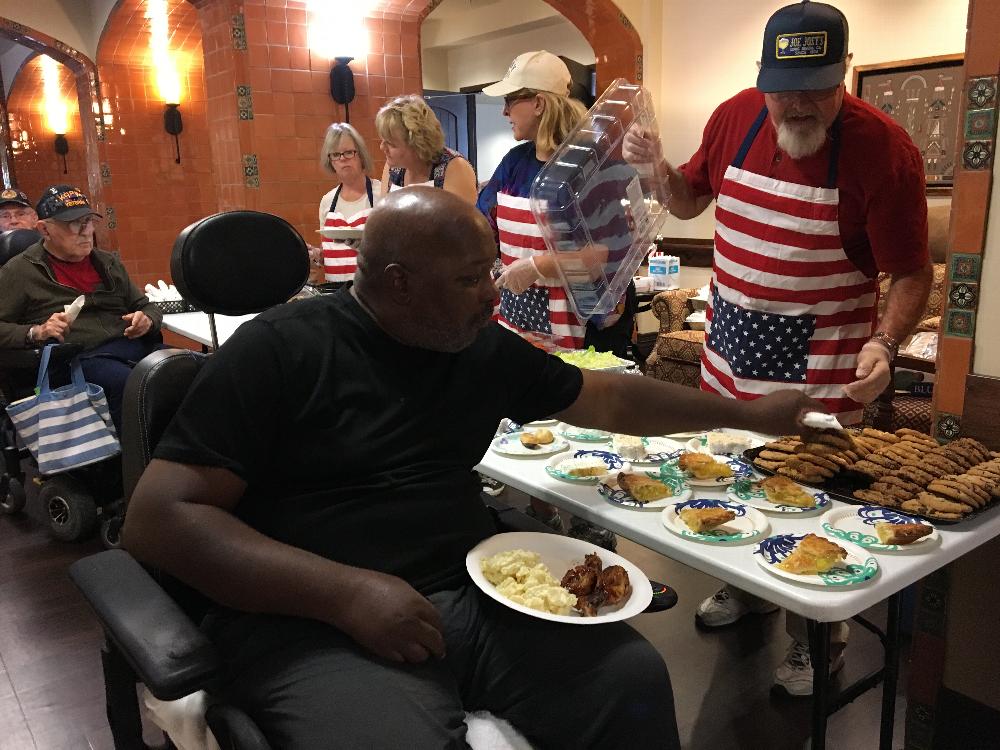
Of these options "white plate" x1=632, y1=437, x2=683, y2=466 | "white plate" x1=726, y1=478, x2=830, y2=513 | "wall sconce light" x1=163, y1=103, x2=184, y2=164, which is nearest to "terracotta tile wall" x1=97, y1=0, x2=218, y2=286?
"wall sconce light" x1=163, y1=103, x2=184, y2=164

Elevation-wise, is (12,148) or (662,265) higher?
(12,148)

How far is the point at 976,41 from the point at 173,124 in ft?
26.1

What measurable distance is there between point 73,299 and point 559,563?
309 cm

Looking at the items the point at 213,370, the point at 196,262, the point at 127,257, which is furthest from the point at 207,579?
the point at 127,257

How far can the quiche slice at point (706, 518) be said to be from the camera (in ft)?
4.86

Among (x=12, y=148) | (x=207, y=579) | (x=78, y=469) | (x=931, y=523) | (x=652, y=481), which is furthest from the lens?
(x=12, y=148)

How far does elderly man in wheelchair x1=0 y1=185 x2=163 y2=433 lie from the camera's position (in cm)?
358

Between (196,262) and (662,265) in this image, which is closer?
(196,262)

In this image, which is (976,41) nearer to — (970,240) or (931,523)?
(970,240)

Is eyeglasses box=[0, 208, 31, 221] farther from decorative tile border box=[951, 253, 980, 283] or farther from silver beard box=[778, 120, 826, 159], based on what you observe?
decorative tile border box=[951, 253, 980, 283]

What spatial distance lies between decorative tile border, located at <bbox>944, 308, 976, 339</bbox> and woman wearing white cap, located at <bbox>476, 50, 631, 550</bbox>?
119 cm

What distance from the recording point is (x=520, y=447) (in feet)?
6.59

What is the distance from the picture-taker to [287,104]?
539 cm

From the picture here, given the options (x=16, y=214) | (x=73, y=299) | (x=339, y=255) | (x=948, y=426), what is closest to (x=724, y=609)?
(x=948, y=426)
